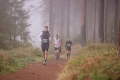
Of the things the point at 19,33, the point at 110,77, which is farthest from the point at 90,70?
the point at 19,33

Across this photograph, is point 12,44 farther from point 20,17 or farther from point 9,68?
point 9,68

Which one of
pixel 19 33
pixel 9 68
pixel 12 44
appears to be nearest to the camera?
pixel 9 68

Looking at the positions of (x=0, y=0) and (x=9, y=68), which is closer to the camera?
(x=9, y=68)

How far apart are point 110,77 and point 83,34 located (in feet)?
50.9

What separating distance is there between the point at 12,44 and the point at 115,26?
523 inches

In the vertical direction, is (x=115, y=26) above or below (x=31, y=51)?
above

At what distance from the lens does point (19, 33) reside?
73.4ft

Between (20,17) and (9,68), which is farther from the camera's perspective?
(20,17)

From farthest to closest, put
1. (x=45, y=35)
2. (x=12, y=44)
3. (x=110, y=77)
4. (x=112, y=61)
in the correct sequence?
(x=12, y=44), (x=45, y=35), (x=112, y=61), (x=110, y=77)

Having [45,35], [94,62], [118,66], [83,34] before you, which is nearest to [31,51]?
[45,35]

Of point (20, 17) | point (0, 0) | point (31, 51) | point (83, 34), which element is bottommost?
point (31, 51)

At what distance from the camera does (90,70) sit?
18.3 ft

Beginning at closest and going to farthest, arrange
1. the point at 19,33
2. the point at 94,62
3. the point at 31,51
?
the point at 94,62, the point at 31,51, the point at 19,33

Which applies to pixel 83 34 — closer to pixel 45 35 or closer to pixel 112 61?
pixel 45 35
